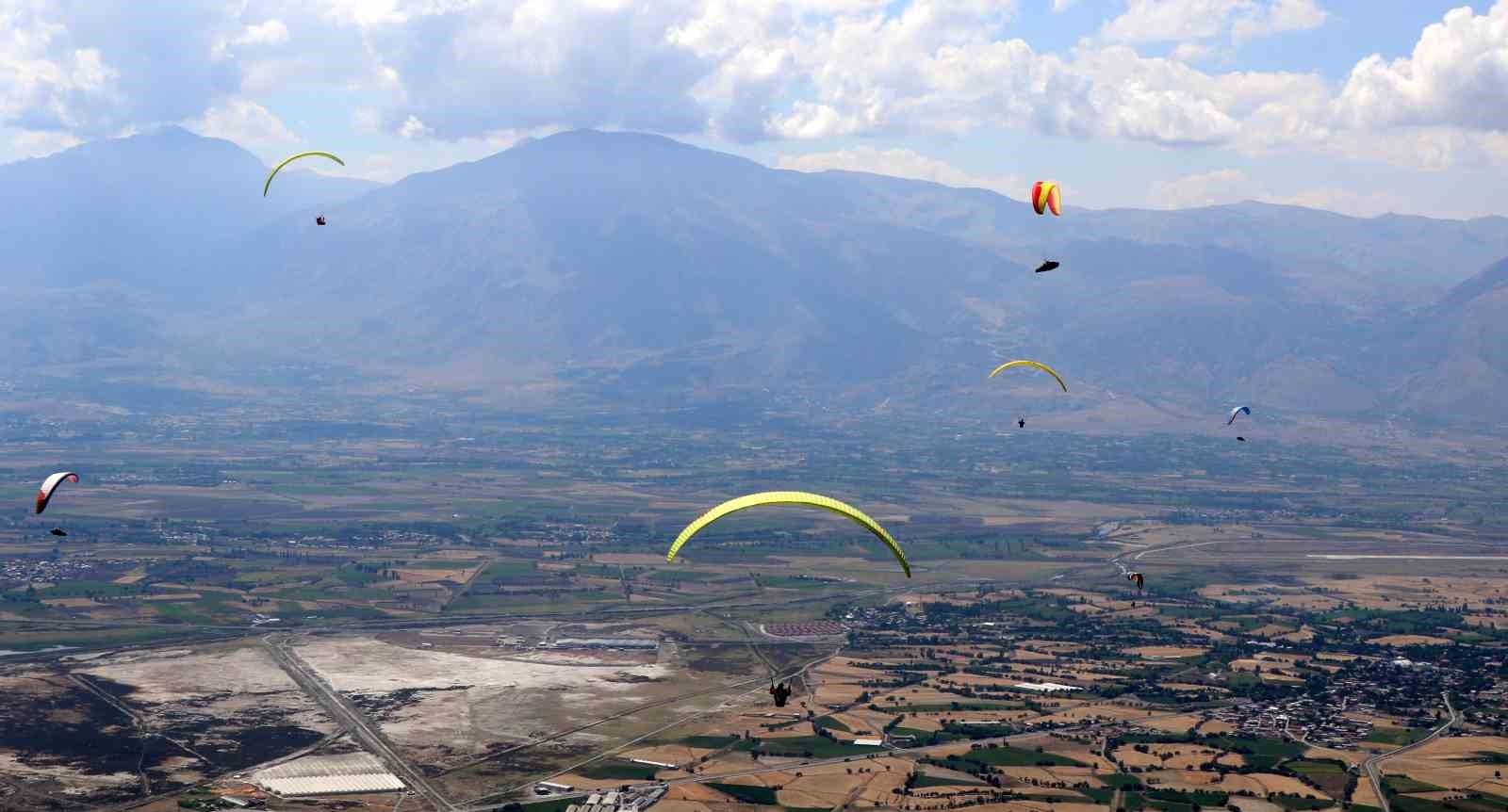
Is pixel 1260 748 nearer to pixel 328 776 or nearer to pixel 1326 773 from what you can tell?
pixel 1326 773

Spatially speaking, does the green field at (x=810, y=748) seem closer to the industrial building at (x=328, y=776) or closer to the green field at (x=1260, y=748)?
the green field at (x=1260, y=748)

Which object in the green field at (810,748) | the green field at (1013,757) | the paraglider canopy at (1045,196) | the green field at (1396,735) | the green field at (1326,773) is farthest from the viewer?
the green field at (1396,735)

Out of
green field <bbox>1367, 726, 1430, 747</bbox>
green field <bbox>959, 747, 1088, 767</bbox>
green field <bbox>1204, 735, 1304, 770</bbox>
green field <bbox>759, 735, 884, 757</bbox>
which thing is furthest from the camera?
green field <bbox>1367, 726, 1430, 747</bbox>

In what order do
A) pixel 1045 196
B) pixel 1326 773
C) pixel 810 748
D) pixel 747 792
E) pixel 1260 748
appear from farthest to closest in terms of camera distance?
pixel 1260 748, pixel 810 748, pixel 1326 773, pixel 747 792, pixel 1045 196

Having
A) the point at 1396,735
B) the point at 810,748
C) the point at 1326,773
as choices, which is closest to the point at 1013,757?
the point at 810,748

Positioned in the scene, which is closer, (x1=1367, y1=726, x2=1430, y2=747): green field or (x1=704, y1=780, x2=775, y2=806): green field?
(x1=704, y1=780, x2=775, y2=806): green field

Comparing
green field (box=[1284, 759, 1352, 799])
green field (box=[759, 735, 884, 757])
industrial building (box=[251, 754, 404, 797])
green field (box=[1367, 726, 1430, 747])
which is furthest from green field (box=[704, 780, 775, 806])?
green field (box=[1367, 726, 1430, 747])

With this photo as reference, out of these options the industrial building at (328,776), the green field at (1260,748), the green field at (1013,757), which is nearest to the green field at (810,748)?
the green field at (1013,757)

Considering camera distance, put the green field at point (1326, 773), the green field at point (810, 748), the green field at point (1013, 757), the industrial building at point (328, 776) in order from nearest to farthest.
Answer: the industrial building at point (328, 776) < the green field at point (1326, 773) < the green field at point (1013, 757) < the green field at point (810, 748)

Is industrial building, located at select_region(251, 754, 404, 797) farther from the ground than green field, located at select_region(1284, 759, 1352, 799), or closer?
farther from the ground

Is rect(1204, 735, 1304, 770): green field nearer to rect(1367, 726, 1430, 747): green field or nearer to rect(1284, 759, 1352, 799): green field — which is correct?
rect(1284, 759, 1352, 799): green field

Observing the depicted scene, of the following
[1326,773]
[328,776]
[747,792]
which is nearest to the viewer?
[747,792]
